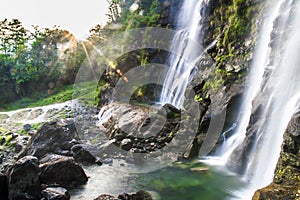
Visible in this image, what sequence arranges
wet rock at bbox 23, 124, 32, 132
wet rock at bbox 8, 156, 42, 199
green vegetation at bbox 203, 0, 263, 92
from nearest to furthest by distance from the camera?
wet rock at bbox 8, 156, 42, 199 → green vegetation at bbox 203, 0, 263, 92 → wet rock at bbox 23, 124, 32, 132

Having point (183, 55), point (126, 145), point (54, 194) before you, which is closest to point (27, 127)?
point (126, 145)

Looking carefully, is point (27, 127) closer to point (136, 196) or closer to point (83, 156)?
point (83, 156)

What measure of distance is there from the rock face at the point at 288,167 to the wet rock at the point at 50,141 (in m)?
7.20

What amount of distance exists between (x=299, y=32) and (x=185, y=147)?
5.24 metres

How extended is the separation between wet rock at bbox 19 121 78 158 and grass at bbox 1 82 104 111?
367 inches

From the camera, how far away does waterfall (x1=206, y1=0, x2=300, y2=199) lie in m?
7.36

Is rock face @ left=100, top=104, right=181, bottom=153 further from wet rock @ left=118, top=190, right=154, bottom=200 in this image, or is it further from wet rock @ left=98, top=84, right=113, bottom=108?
wet rock @ left=98, top=84, right=113, bottom=108

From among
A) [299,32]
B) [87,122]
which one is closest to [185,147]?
[299,32]

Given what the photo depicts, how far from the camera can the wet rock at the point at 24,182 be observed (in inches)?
254

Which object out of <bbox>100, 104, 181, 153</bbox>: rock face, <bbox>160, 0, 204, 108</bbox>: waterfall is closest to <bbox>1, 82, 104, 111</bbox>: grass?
<bbox>160, 0, 204, 108</bbox>: waterfall

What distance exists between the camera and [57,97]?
81.4 feet

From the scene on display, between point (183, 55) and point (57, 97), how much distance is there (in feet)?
44.5

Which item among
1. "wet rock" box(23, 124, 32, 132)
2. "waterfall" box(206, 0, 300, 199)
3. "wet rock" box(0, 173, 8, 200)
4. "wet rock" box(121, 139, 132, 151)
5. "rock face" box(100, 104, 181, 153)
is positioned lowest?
"wet rock" box(23, 124, 32, 132)

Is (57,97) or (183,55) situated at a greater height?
(183,55)
